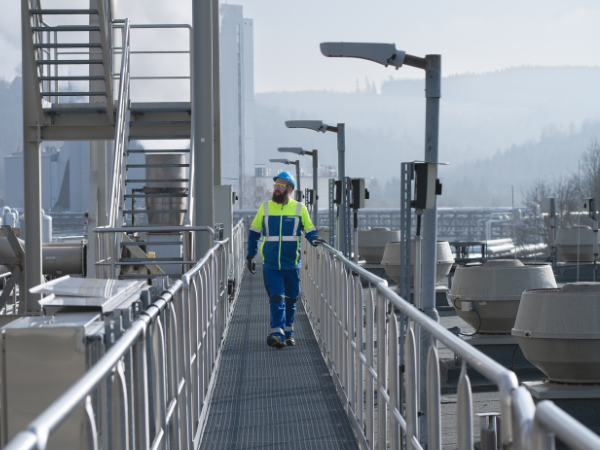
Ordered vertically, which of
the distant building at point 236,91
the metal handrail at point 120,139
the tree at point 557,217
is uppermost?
the distant building at point 236,91

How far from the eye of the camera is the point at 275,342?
8.34 metres

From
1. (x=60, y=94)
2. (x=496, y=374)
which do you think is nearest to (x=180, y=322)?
(x=496, y=374)

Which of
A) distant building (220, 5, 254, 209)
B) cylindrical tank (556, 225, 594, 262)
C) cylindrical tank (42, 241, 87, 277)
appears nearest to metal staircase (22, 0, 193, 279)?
cylindrical tank (42, 241, 87, 277)

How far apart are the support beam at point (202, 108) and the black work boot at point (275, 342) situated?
129cm

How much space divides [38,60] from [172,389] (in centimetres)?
931

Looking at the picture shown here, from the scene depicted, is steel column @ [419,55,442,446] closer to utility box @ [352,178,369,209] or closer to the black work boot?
the black work boot

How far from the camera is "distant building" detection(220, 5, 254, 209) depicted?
13238 centimetres

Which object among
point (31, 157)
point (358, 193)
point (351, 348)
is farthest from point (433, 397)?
point (31, 157)

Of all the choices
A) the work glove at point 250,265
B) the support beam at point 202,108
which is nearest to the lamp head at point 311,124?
the support beam at point 202,108

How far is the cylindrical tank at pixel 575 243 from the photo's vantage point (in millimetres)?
23641

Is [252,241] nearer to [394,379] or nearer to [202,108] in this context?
[202,108]

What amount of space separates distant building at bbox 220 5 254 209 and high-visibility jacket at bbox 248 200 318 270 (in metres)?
118

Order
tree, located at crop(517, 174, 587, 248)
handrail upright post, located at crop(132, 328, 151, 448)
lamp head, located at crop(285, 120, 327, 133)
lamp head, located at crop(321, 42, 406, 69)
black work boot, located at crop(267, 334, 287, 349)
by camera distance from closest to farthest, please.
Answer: handrail upright post, located at crop(132, 328, 151, 448) < lamp head, located at crop(321, 42, 406, 69) < black work boot, located at crop(267, 334, 287, 349) < lamp head, located at crop(285, 120, 327, 133) < tree, located at crop(517, 174, 587, 248)

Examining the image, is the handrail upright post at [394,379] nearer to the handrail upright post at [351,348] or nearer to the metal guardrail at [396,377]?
the metal guardrail at [396,377]
